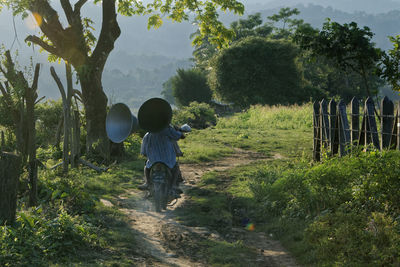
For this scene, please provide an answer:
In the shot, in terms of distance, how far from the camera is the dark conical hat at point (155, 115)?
8.30 metres

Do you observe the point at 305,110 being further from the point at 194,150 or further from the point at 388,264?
the point at 388,264

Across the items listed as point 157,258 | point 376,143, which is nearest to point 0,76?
point 157,258

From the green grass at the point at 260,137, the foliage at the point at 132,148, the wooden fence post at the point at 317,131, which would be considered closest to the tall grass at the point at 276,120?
the green grass at the point at 260,137

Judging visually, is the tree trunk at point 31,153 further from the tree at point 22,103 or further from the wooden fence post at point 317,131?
the wooden fence post at point 317,131

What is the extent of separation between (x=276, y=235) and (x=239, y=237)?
0.64 metres

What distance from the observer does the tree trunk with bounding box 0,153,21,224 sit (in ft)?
18.8

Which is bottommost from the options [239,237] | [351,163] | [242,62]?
[239,237]

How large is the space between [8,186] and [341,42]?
9.39 m

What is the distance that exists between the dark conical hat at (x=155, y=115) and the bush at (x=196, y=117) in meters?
18.3

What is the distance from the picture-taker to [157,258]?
5.85 m

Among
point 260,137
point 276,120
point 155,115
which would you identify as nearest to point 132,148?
point 260,137

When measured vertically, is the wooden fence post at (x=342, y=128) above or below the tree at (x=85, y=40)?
below

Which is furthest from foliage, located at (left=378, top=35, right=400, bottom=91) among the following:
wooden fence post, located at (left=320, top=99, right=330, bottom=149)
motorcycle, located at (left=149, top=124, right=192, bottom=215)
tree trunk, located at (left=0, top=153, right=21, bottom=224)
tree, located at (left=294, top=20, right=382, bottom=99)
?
tree trunk, located at (left=0, top=153, right=21, bottom=224)

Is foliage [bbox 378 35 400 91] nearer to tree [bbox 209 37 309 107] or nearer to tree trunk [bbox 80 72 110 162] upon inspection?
tree trunk [bbox 80 72 110 162]
